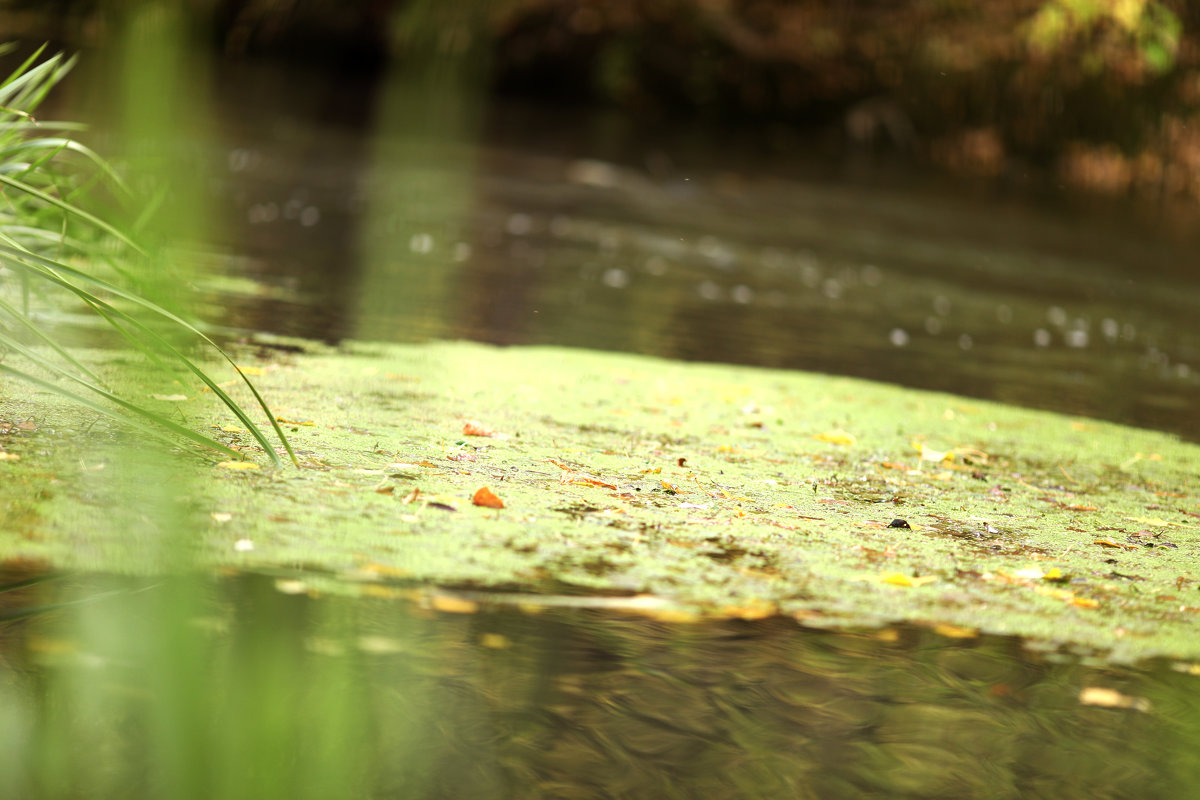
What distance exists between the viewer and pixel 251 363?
11.0 feet

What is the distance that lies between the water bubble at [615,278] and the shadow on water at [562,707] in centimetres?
418

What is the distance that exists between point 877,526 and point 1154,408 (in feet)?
8.02

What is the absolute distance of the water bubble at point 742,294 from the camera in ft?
20.0

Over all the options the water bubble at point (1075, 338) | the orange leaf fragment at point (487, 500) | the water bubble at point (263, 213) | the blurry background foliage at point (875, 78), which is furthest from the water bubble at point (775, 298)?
the blurry background foliage at point (875, 78)

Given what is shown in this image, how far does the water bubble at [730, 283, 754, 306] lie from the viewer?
20.0 feet

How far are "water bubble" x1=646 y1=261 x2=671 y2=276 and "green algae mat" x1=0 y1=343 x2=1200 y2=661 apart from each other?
9.89ft

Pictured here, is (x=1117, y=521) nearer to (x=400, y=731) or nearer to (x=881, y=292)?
(x=400, y=731)

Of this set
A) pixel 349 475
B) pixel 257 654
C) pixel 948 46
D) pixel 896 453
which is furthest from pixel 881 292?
pixel 948 46

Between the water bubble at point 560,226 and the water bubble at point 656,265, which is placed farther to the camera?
the water bubble at point 560,226

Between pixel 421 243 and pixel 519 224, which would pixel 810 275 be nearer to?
pixel 519 224

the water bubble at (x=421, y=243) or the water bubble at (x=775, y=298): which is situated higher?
the water bubble at (x=421, y=243)

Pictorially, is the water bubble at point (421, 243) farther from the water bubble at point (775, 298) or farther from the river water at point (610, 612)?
the water bubble at point (775, 298)

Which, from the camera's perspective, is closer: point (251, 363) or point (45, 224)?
point (251, 363)

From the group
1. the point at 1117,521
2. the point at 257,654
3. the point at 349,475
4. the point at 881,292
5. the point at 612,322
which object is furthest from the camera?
the point at 881,292
